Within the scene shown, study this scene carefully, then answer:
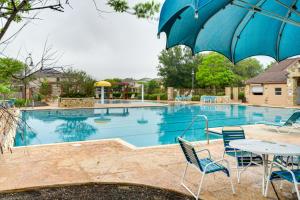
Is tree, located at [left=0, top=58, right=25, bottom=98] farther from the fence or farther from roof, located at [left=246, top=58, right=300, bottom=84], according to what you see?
the fence

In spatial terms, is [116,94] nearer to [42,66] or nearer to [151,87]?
[151,87]

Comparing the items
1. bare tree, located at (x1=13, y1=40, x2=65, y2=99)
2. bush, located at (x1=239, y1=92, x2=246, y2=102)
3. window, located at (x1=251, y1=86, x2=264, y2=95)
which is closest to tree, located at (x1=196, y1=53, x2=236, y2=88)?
bush, located at (x1=239, y1=92, x2=246, y2=102)

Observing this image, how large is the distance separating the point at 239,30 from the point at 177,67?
38.9 metres

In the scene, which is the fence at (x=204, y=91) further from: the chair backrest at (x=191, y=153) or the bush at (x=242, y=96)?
the chair backrest at (x=191, y=153)

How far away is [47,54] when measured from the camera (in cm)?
198

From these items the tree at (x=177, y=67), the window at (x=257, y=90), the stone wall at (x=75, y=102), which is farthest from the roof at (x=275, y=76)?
the stone wall at (x=75, y=102)

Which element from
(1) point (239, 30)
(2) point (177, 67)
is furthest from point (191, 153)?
(2) point (177, 67)

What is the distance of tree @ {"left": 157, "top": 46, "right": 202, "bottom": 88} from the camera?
4322 centimetres

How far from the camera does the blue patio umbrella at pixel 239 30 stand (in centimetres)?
Result: 457

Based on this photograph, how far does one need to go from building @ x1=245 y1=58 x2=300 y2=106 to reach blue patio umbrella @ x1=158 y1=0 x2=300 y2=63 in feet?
77.8

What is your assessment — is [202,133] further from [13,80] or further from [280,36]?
[13,80]

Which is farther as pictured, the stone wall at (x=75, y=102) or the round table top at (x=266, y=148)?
the stone wall at (x=75, y=102)

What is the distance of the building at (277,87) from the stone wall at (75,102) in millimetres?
18431

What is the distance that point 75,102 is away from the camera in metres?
25.2
